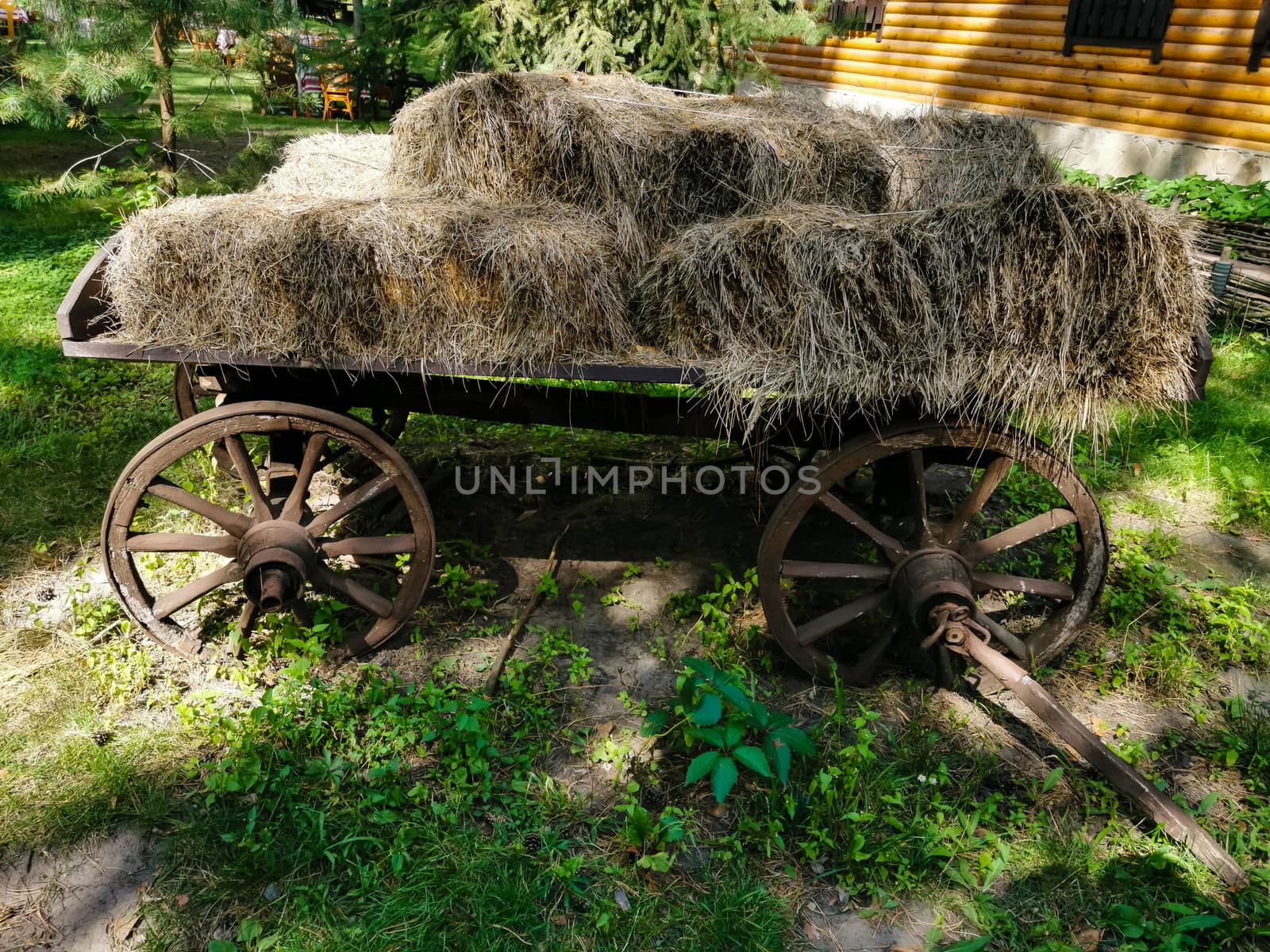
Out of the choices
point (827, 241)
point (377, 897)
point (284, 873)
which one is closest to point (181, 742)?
point (284, 873)

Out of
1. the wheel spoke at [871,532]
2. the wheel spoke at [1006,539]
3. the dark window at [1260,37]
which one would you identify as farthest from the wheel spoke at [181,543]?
the dark window at [1260,37]

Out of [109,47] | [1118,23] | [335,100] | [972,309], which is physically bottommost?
[335,100]

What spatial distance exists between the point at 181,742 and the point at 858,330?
2808mm

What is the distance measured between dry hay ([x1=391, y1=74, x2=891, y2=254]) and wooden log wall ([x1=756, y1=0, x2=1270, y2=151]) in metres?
4.75

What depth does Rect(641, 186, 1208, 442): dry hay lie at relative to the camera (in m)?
2.74

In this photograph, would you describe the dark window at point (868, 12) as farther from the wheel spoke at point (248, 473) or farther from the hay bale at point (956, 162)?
the wheel spoke at point (248, 473)

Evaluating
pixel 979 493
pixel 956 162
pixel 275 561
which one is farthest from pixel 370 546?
pixel 956 162

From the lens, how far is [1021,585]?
332cm

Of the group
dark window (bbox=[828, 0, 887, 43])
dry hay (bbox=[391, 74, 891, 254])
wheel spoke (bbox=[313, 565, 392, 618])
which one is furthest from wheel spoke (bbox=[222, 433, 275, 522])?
dark window (bbox=[828, 0, 887, 43])

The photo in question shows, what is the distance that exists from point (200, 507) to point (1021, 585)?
10.4ft

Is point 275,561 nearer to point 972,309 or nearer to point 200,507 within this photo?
point 200,507

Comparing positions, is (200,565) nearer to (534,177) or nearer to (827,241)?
(534,177)

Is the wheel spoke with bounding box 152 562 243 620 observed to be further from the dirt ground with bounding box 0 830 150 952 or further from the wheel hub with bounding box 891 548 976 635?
the wheel hub with bounding box 891 548 976 635

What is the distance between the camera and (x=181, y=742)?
10.0ft
